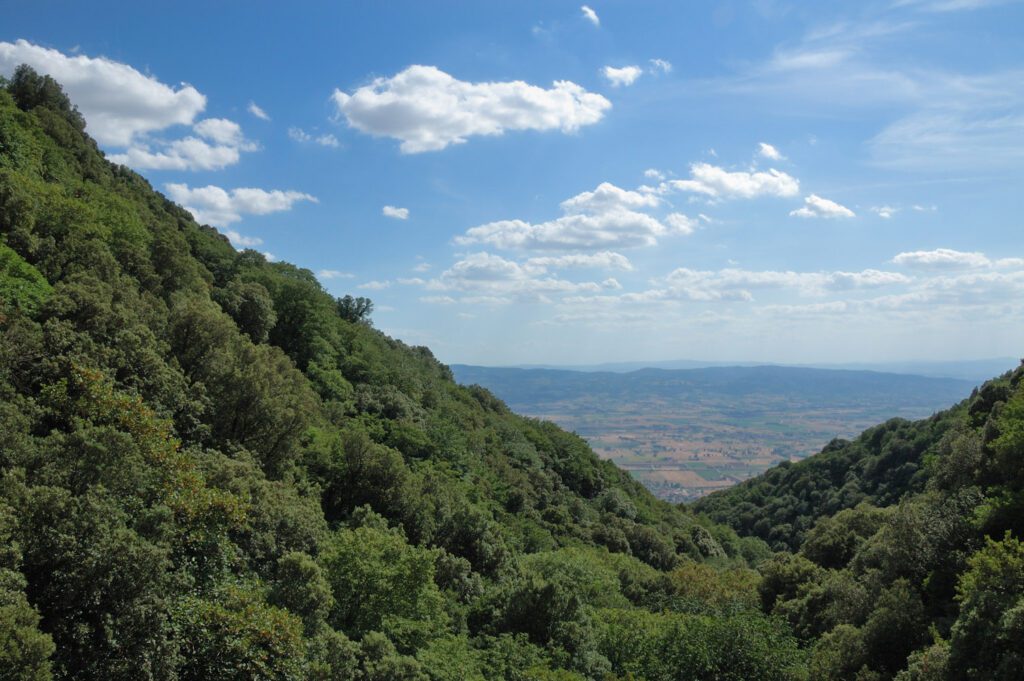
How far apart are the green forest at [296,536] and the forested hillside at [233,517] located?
89 millimetres

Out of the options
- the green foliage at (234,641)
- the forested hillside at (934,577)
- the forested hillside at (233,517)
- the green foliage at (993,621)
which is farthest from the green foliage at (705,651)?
the green foliage at (234,641)

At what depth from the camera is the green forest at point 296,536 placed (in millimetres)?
14859

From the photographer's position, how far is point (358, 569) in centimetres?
2248

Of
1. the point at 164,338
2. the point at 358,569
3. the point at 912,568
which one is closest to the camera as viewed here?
the point at 358,569

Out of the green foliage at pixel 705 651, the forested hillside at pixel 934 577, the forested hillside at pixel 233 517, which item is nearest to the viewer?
the forested hillside at pixel 233 517

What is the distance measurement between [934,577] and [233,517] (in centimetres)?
2715

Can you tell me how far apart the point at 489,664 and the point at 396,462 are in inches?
542

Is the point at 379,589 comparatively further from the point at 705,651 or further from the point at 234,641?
the point at 705,651

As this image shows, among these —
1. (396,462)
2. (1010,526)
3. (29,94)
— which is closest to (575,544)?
(396,462)

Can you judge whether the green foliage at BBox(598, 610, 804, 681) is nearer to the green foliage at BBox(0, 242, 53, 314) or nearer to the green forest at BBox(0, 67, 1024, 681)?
the green forest at BBox(0, 67, 1024, 681)

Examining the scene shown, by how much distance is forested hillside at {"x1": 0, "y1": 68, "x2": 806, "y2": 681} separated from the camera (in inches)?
572

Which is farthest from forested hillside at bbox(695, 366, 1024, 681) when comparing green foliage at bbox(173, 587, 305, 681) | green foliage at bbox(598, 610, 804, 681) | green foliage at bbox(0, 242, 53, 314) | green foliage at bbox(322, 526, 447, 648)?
green foliage at bbox(0, 242, 53, 314)

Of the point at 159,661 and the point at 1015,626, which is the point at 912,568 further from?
the point at 159,661

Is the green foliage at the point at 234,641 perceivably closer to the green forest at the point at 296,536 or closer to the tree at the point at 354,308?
the green forest at the point at 296,536
